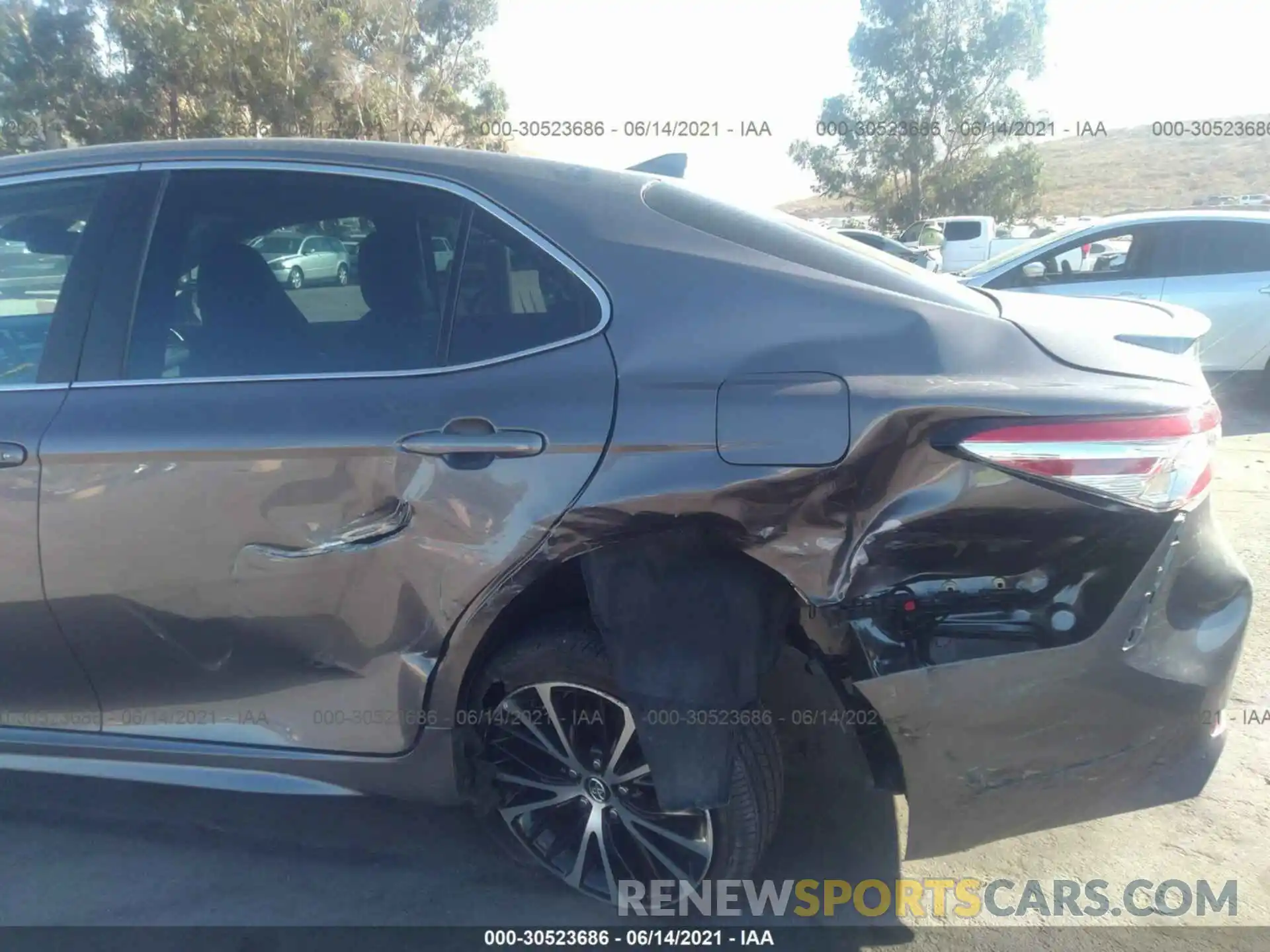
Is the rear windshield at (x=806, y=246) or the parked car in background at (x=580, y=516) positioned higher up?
the rear windshield at (x=806, y=246)

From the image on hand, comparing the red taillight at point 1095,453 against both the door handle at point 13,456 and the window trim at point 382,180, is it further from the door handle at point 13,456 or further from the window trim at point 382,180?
the door handle at point 13,456

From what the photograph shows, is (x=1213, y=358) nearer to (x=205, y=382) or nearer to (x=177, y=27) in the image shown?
(x=205, y=382)

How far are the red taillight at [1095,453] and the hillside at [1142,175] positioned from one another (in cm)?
3463

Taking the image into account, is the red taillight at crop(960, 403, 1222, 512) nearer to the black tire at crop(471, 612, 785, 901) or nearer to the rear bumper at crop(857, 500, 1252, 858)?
the rear bumper at crop(857, 500, 1252, 858)

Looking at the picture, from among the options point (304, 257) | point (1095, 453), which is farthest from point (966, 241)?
point (1095, 453)

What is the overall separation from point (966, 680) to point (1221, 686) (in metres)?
0.63

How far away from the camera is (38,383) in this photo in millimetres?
2619

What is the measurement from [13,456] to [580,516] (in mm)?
1436

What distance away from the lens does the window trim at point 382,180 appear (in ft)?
7.73

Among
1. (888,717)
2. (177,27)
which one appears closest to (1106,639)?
(888,717)

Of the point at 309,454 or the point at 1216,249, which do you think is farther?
the point at 1216,249

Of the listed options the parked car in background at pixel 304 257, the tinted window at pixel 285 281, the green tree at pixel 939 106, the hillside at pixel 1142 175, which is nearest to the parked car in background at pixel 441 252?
the tinted window at pixel 285 281

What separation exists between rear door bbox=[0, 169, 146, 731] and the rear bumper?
6.72 feet

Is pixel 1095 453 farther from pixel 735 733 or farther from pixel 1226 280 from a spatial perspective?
pixel 1226 280
